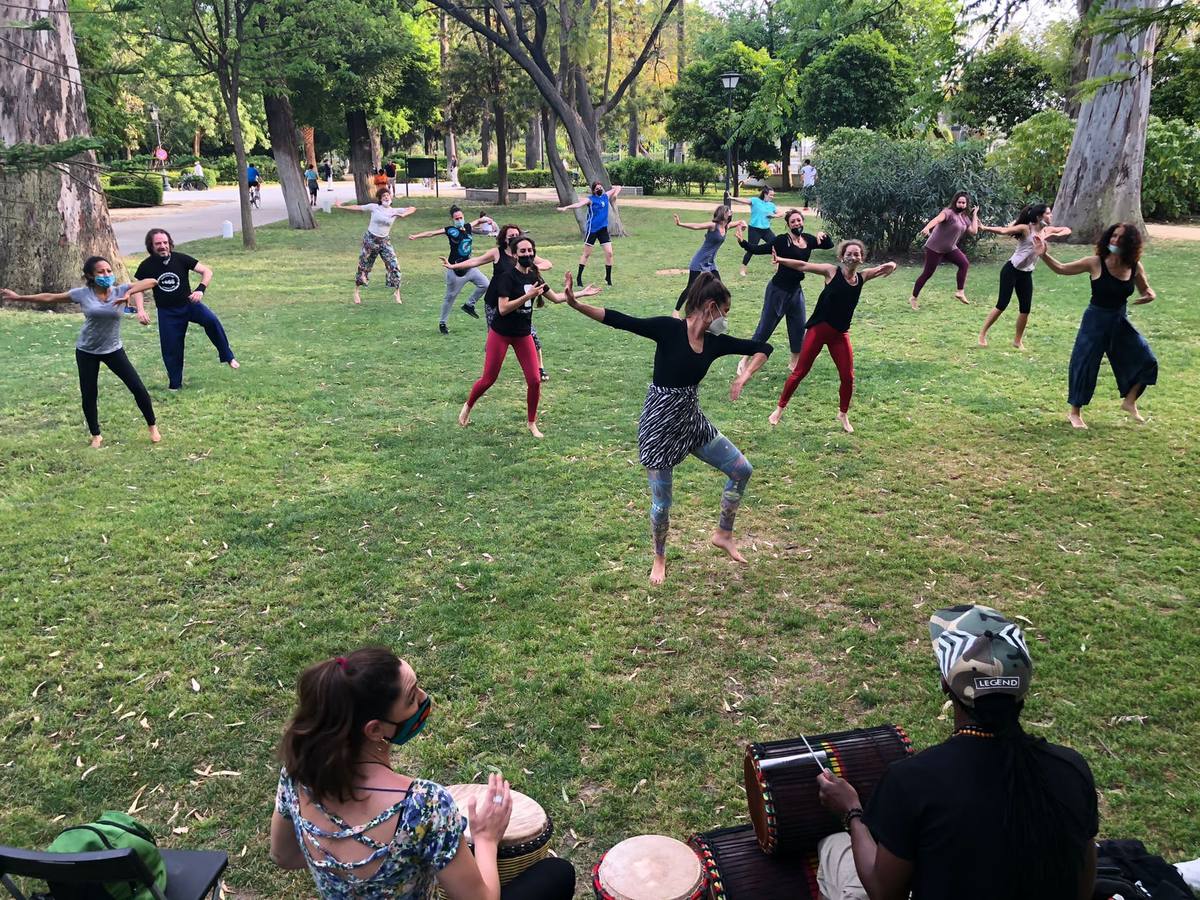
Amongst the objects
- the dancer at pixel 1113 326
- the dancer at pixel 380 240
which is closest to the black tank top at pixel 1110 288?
the dancer at pixel 1113 326

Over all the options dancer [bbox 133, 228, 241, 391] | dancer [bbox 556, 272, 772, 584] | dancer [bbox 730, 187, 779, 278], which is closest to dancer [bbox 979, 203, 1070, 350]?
dancer [bbox 730, 187, 779, 278]

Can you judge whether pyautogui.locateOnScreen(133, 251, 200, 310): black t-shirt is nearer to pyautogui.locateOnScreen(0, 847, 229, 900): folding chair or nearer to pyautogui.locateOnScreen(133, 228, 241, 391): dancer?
pyautogui.locateOnScreen(133, 228, 241, 391): dancer

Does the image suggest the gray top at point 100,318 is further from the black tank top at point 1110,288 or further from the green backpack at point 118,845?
the black tank top at point 1110,288

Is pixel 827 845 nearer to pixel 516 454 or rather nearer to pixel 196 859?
pixel 196 859

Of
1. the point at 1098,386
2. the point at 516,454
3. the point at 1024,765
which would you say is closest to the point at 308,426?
the point at 516,454

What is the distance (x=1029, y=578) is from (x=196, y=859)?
5.42 metres

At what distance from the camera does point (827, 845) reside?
3.09 metres

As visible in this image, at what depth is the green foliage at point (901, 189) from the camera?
62.0 ft

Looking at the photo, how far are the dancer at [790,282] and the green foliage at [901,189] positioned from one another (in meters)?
9.64

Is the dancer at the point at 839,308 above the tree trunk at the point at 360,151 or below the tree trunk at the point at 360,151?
below

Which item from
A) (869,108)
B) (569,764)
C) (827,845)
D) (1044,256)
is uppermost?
(869,108)

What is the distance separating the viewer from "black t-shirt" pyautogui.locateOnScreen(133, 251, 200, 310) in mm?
9617

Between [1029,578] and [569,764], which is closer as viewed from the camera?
[569,764]

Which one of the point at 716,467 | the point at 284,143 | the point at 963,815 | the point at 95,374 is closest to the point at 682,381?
the point at 716,467
